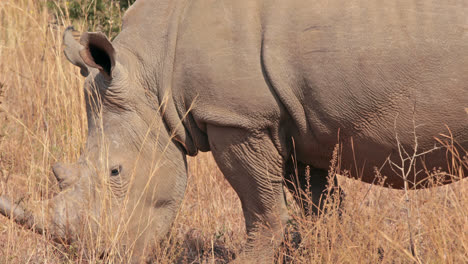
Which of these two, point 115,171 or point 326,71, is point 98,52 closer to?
point 115,171

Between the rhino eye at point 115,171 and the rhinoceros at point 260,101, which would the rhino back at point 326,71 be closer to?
the rhinoceros at point 260,101

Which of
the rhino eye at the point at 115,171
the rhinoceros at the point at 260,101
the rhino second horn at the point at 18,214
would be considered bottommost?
the rhino second horn at the point at 18,214

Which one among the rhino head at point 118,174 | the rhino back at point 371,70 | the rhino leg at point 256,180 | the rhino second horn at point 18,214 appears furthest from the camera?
the rhino second horn at point 18,214

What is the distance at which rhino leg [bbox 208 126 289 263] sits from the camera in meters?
3.28

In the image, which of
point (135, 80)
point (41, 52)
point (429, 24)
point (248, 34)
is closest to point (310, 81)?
point (248, 34)

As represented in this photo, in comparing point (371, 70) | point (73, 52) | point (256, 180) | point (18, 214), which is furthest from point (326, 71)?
point (18, 214)

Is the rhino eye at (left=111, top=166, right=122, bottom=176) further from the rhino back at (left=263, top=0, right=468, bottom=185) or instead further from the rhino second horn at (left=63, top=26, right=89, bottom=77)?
the rhino back at (left=263, top=0, right=468, bottom=185)

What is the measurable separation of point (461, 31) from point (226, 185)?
3.03 meters

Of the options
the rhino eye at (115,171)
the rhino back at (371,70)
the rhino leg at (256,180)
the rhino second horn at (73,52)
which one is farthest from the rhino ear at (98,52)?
the rhino back at (371,70)

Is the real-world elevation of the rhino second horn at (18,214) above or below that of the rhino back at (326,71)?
below

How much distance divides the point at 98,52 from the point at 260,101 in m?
0.94

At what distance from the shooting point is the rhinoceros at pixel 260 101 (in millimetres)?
2877

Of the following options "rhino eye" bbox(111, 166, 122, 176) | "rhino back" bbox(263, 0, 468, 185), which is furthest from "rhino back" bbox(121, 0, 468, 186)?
"rhino eye" bbox(111, 166, 122, 176)

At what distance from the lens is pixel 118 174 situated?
3553 mm
